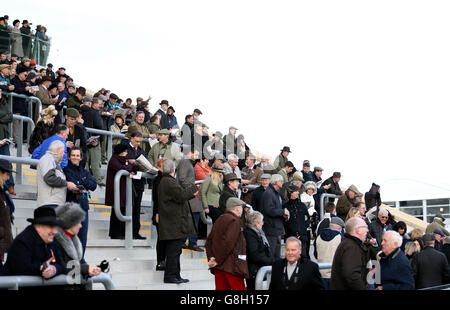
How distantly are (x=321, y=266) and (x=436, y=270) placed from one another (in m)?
2.83

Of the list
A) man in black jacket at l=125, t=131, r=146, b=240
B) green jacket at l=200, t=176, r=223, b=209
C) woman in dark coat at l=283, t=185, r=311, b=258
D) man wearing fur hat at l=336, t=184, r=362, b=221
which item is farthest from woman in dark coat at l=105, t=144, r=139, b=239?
man wearing fur hat at l=336, t=184, r=362, b=221

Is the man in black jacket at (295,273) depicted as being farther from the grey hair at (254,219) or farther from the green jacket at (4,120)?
the green jacket at (4,120)

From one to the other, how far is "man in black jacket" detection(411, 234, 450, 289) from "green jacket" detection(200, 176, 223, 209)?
10.6ft

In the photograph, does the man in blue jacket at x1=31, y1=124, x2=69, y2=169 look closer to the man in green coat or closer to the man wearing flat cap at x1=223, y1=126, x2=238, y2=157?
the man in green coat

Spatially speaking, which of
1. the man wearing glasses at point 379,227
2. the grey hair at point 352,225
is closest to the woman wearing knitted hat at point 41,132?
the grey hair at point 352,225

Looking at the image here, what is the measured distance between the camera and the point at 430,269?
9.93m

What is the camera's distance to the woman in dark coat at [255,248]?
8758mm

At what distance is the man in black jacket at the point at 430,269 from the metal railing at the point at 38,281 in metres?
5.49

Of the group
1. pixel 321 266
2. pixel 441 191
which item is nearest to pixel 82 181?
pixel 321 266

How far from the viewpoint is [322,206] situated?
15523 mm

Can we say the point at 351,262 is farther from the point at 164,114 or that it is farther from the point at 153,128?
the point at 164,114

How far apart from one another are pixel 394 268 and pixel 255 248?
179 cm

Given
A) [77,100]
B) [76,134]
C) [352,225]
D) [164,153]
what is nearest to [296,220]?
[164,153]
